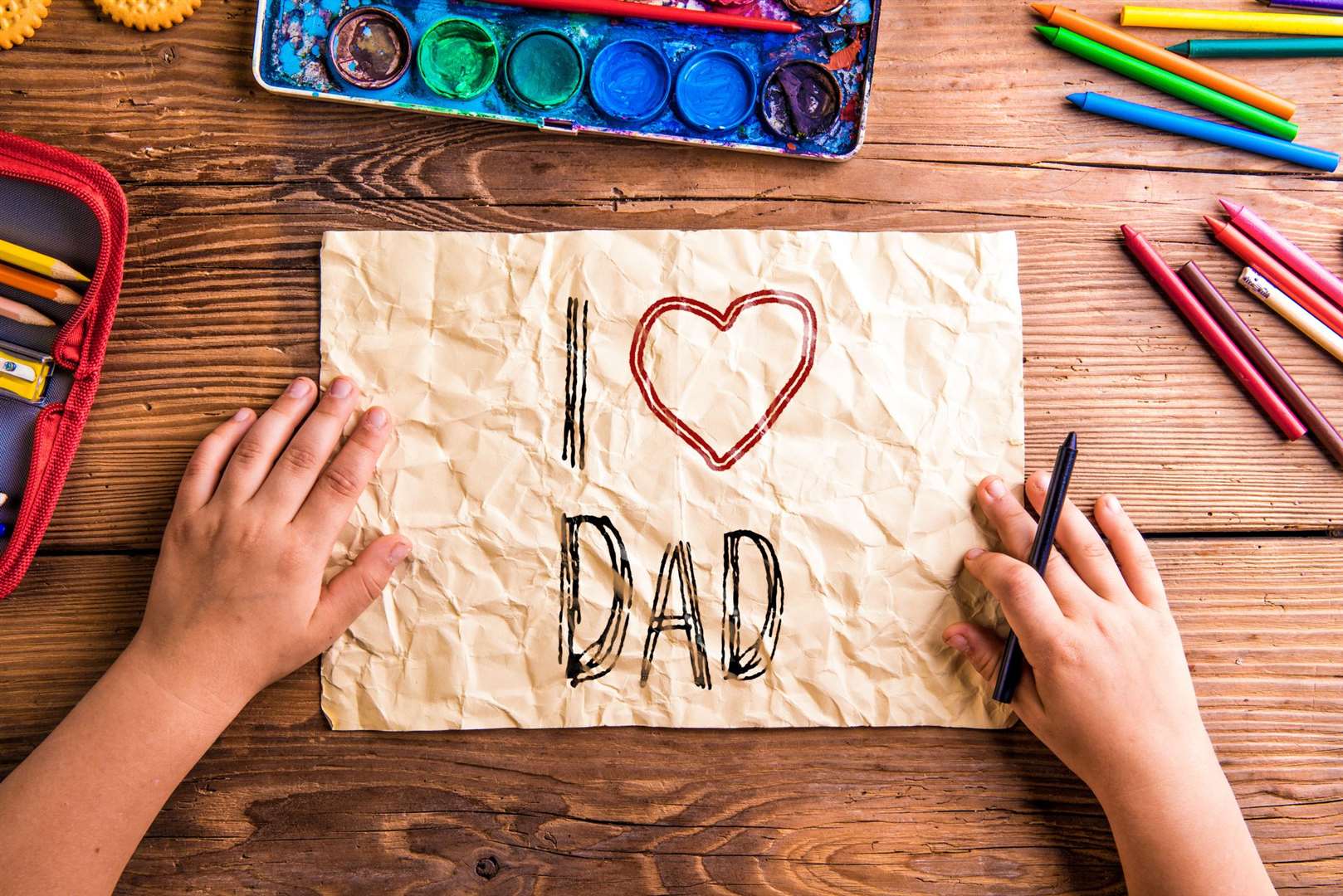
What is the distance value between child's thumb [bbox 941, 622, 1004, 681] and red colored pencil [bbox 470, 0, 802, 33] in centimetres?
56

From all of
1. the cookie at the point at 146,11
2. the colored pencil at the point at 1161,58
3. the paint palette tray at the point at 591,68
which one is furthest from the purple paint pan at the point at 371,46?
the colored pencil at the point at 1161,58

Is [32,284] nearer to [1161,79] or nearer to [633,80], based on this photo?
[633,80]

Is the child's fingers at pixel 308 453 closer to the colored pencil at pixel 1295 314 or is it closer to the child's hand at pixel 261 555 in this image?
the child's hand at pixel 261 555

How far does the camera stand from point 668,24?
0.75 m

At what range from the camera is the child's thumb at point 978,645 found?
0.72 metres

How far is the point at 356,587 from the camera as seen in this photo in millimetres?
701

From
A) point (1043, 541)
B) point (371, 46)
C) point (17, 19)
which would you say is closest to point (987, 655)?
point (1043, 541)

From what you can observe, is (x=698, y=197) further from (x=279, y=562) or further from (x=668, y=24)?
(x=279, y=562)

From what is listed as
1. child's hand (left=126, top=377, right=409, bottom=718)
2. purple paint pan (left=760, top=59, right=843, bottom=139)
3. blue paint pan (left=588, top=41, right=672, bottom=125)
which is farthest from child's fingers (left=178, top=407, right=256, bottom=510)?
purple paint pan (left=760, top=59, right=843, bottom=139)

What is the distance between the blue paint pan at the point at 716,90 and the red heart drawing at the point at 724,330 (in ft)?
0.52

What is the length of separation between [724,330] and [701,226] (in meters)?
0.10

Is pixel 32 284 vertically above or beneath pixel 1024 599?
above

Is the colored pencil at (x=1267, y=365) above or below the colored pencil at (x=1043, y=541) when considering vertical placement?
above

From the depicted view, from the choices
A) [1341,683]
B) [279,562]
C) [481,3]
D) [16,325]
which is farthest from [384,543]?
[1341,683]
